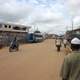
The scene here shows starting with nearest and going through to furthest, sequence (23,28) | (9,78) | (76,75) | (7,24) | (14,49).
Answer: (76,75), (9,78), (14,49), (7,24), (23,28)

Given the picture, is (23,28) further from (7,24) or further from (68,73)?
(68,73)

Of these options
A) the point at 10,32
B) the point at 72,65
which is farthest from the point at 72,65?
the point at 10,32

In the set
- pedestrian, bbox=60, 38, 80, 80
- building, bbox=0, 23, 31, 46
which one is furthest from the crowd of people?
building, bbox=0, 23, 31, 46

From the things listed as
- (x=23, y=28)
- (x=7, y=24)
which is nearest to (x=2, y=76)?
(x=7, y=24)

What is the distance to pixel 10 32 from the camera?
56.5 meters

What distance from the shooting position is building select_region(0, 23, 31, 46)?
142ft

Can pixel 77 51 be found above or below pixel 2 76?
above

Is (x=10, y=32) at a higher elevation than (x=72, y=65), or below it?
higher

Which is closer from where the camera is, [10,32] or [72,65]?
[72,65]

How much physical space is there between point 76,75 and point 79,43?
525mm

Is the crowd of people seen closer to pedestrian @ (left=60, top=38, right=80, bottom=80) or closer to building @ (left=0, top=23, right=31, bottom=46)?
pedestrian @ (left=60, top=38, right=80, bottom=80)

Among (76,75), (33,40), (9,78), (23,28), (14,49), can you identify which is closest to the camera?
(76,75)

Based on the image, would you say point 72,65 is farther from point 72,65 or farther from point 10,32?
point 10,32

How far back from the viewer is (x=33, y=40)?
65250 millimetres
